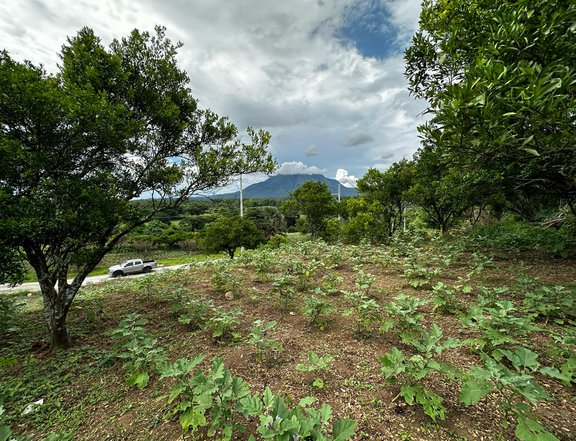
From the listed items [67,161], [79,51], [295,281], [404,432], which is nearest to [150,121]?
[79,51]

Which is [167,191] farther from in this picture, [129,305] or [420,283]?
[420,283]

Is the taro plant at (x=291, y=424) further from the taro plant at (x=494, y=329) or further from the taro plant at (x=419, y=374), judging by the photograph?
the taro plant at (x=494, y=329)

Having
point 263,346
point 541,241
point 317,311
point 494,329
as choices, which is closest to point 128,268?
point 317,311

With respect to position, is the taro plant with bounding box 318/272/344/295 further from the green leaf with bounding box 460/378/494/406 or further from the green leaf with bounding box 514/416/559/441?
the green leaf with bounding box 514/416/559/441

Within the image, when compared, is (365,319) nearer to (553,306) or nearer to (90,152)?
(553,306)

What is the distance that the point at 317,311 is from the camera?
383 cm

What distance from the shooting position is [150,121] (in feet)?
15.6

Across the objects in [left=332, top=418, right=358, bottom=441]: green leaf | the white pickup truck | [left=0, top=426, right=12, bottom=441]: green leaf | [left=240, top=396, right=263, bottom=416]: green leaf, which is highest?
[left=0, top=426, right=12, bottom=441]: green leaf

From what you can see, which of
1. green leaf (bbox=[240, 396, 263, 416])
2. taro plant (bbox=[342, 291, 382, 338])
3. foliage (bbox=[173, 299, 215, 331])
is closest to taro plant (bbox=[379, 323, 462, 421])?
taro plant (bbox=[342, 291, 382, 338])

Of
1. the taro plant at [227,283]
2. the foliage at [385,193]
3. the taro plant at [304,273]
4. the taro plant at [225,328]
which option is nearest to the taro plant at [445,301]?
the taro plant at [304,273]

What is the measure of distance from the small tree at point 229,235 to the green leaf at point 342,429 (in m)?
19.7

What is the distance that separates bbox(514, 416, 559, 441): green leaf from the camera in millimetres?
1562

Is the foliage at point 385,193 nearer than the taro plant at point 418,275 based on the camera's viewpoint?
No

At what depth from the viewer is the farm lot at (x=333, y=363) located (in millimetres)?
2041
